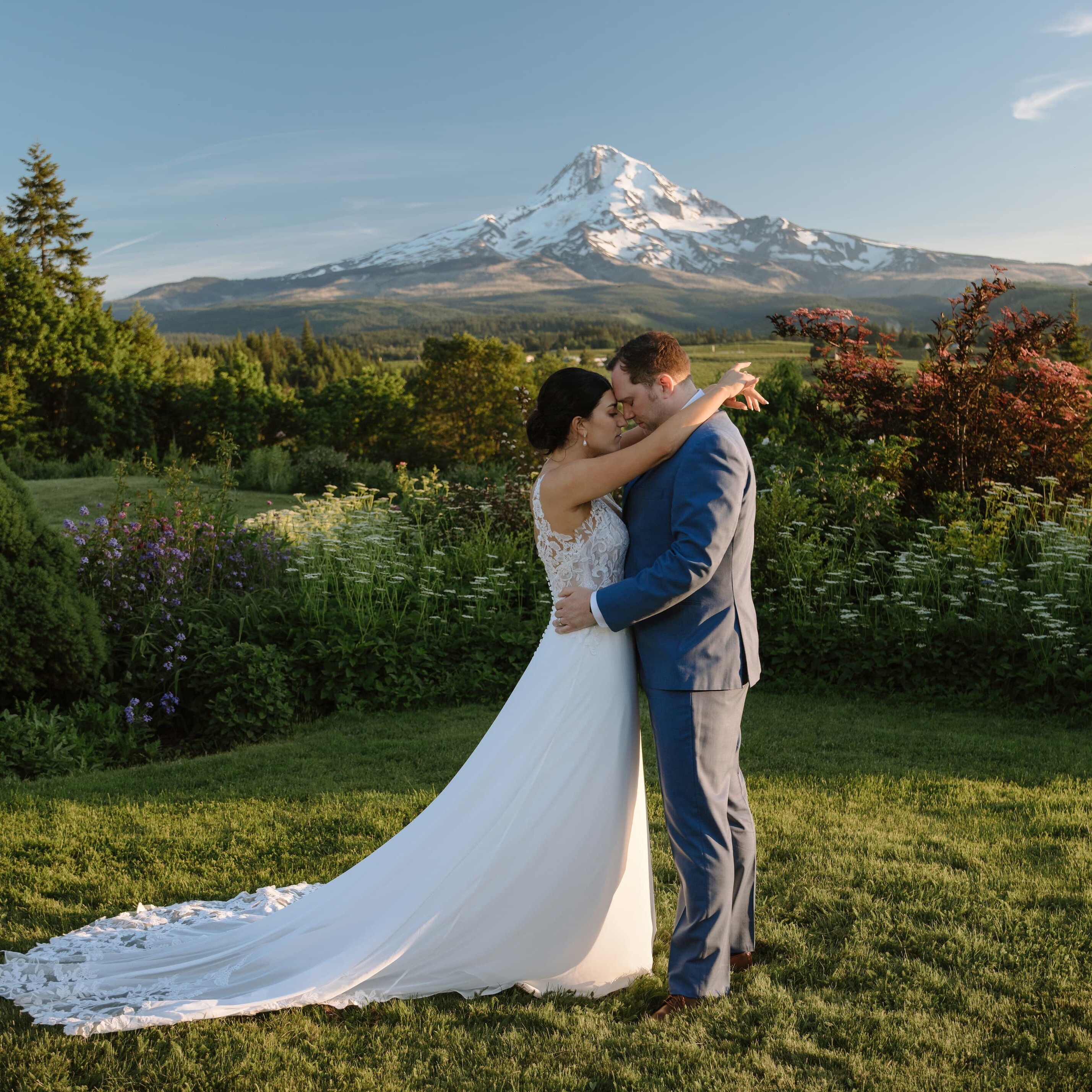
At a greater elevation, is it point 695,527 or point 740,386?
point 740,386

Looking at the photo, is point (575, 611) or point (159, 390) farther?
point (159, 390)

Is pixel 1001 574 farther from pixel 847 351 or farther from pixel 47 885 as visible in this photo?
pixel 47 885

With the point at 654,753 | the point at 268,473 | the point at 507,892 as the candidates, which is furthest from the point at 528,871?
the point at 268,473

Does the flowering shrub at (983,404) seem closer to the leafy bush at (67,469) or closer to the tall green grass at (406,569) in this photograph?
the tall green grass at (406,569)

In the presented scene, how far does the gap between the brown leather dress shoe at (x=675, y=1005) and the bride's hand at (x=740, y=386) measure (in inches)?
74.6

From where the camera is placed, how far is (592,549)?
3207 millimetres

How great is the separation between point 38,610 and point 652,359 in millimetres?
4346

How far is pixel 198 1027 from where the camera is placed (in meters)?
2.88

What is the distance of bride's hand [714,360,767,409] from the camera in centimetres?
310

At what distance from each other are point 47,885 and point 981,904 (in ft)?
12.5

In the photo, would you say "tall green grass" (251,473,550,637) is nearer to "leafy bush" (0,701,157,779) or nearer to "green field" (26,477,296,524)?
"leafy bush" (0,701,157,779)

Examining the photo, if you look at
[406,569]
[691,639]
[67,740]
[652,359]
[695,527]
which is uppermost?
[652,359]

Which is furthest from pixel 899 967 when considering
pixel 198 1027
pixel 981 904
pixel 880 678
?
pixel 880 678

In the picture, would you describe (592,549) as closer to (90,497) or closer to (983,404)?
(983,404)
